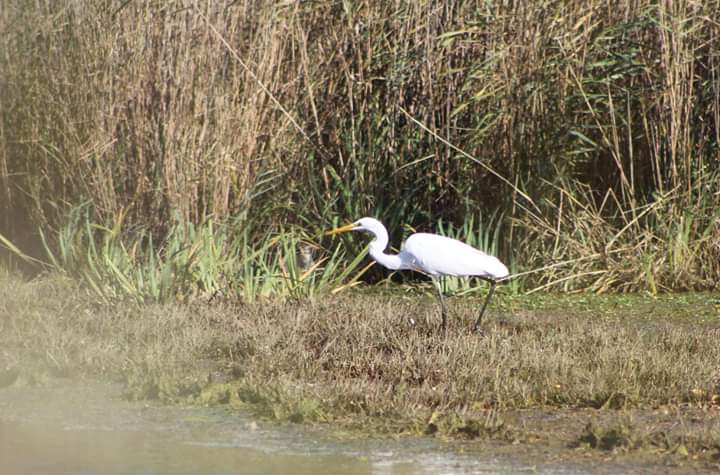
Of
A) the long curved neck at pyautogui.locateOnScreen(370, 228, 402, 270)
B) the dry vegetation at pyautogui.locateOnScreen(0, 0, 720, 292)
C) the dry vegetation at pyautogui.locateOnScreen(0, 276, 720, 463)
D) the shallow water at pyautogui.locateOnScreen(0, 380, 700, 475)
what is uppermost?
the dry vegetation at pyautogui.locateOnScreen(0, 0, 720, 292)

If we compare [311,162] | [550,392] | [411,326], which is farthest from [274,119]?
[550,392]

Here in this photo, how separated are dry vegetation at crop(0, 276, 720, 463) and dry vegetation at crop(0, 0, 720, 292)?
1121 mm

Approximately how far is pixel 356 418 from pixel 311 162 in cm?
446

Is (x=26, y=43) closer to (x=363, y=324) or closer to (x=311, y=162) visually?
(x=311, y=162)

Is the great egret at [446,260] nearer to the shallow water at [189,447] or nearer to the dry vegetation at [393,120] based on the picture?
the dry vegetation at [393,120]

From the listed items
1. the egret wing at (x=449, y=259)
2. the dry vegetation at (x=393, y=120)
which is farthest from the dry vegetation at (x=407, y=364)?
the dry vegetation at (x=393, y=120)

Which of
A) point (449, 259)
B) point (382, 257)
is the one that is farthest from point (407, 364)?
point (382, 257)

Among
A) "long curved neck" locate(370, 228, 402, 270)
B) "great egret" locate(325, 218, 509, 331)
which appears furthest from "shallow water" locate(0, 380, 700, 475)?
"long curved neck" locate(370, 228, 402, 270)

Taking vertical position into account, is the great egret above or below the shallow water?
above

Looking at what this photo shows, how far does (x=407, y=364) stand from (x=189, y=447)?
1.33 metres

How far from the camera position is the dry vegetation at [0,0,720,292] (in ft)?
28.3

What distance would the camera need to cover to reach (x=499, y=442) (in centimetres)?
489

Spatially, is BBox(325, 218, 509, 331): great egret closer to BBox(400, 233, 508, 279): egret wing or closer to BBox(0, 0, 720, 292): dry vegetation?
BBox(400, 233, 508, 279): egret wing

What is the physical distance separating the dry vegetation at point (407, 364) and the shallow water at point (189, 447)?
0.16m
